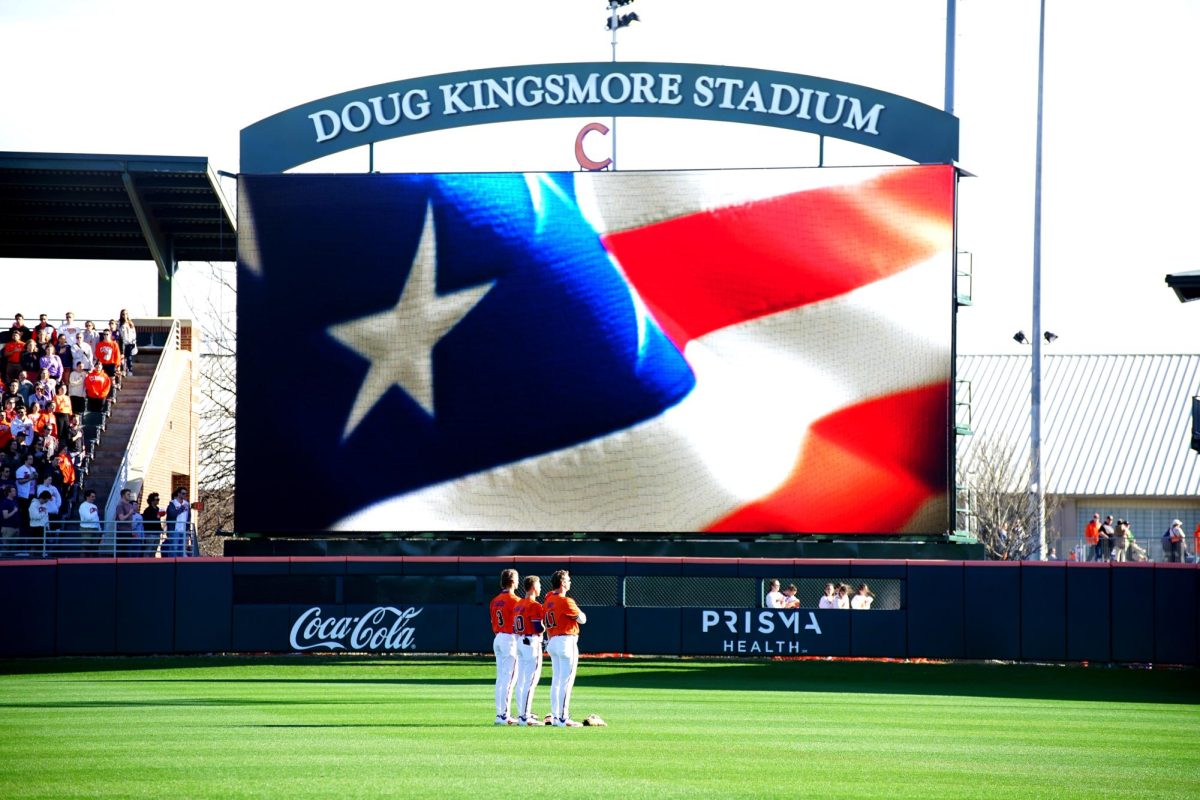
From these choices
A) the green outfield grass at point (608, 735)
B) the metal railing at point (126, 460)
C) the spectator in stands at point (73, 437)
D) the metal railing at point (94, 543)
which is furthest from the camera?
the spectator in stands at point (73, 437)

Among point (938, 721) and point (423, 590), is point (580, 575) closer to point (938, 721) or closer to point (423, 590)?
point (423, 590)

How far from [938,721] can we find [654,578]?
27.3ft

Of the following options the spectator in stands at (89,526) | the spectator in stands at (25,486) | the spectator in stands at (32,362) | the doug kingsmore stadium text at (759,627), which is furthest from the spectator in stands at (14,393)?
the doug kingsmore stadium text at (759,627)

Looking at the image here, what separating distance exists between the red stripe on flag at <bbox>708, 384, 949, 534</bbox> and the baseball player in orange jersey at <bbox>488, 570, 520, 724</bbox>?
Result: 9476mm

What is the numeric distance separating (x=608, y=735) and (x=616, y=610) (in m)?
10.2

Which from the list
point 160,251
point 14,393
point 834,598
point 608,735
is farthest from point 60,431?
point 608,735

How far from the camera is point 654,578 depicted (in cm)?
2323

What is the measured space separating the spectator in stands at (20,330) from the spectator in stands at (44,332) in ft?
0.73

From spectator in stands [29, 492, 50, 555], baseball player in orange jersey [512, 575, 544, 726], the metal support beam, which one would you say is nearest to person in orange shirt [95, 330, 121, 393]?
the metal support beam

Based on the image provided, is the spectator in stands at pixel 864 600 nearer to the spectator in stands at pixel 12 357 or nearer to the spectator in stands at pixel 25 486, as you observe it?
the spectator in stands at pixel 25 486

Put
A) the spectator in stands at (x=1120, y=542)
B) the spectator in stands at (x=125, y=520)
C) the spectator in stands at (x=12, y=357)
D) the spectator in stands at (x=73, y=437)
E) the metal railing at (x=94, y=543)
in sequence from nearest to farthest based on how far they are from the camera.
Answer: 1. the metal railing at (x=94, y=543)
2. the spectator in stands at (x=125, y=520)
3. the spectator in stands at (x=73, y=437)
4. the spectator in stands at (x=12, y=357)
5. the spectator in stands at (x=1120, y=542)

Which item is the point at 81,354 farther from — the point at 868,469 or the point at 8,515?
the point at 868,469

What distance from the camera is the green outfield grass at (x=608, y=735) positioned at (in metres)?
10.1

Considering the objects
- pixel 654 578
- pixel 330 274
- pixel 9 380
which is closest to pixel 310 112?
pixel 330 274
